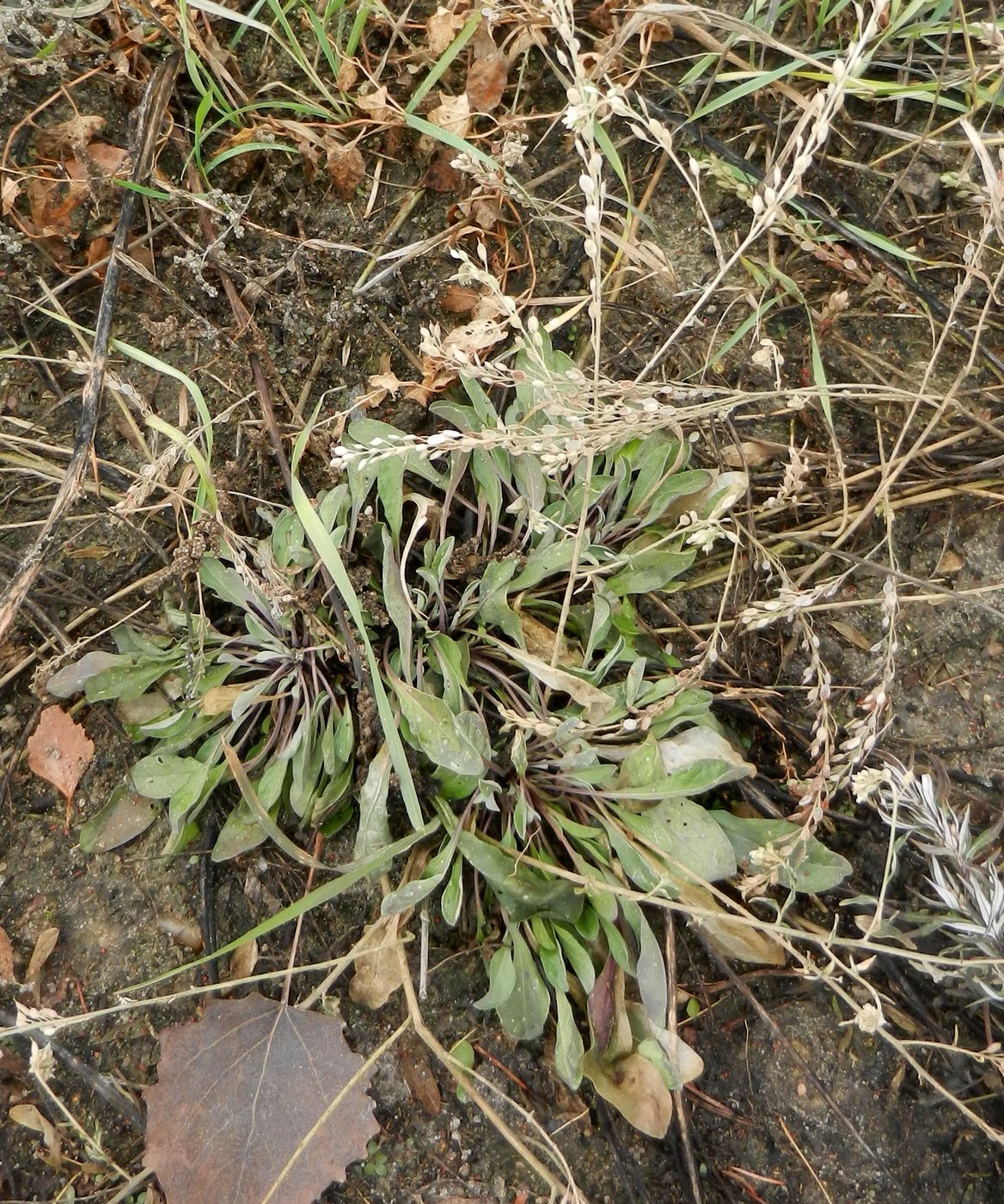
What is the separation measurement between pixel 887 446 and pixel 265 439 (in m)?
1.49

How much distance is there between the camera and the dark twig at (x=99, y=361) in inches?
65.5

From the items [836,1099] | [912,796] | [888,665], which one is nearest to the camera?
[888,665]

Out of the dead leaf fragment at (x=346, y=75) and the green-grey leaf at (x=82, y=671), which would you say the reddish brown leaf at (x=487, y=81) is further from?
the green-grey leaf at (x=82, y=671)

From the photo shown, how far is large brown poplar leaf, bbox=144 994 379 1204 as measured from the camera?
1.74 meters

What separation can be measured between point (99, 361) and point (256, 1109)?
154cm

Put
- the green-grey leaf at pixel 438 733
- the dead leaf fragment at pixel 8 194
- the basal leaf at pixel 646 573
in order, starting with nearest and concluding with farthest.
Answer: the green-grey leaf at pixel 438 733
the basal leaf at pixel 646 573
the dead leaf fragment at pixel 8 194

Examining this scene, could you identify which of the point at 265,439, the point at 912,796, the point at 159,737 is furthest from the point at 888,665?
the point at 159,737

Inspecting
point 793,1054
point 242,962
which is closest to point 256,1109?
point 242,962

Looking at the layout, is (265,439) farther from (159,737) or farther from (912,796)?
(912,796)

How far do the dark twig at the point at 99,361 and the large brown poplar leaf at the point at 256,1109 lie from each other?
92 cm

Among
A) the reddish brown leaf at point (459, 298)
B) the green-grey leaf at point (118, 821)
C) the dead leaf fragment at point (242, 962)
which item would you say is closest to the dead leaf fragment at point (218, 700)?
the green-grey leaf at point (118, 821)

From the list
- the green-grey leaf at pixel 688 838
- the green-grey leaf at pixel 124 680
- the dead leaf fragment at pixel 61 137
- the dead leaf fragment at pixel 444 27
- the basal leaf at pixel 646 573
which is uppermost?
the dead leaf fragment at pixel 444 27

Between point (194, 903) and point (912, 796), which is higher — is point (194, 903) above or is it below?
below

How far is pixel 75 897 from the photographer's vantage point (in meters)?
2.01
